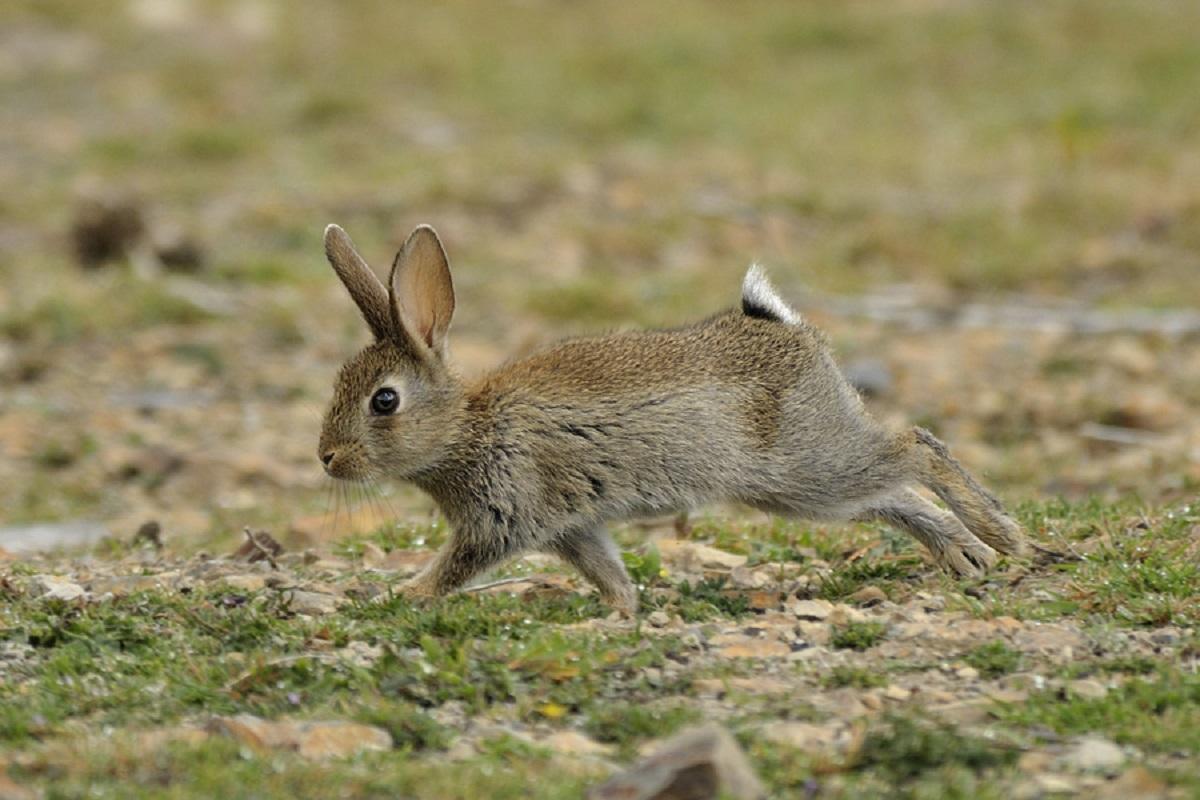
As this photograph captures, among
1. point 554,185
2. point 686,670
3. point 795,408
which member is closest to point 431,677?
point 686,670

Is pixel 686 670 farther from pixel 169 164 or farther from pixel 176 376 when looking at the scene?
pixel 169 164

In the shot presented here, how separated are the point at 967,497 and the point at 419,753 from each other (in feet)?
8.00

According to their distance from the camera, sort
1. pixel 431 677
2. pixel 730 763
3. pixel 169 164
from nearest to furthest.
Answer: pixel 730 763, pixel 431 677, pixel 169 164

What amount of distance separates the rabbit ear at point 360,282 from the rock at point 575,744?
6.76 ft

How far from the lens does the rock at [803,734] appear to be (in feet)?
14.9

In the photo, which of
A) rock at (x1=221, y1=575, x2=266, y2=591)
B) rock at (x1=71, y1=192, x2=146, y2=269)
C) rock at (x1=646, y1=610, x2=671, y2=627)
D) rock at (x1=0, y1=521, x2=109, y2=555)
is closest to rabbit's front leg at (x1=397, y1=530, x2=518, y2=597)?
rock at (x1=221, y1=575, x2=266, y2=591)

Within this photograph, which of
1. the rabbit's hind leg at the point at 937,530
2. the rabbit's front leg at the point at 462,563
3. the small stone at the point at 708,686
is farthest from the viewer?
the rabbit's hind leg at the point at 937,530

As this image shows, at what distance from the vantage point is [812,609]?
5676 millimetres

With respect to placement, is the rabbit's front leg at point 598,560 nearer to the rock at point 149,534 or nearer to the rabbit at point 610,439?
the rabbit at point 610,439

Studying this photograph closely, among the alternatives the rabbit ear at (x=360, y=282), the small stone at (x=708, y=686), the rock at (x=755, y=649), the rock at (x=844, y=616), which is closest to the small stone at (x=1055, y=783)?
the small stone at (x=708, y=686)

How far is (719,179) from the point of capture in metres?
14.8

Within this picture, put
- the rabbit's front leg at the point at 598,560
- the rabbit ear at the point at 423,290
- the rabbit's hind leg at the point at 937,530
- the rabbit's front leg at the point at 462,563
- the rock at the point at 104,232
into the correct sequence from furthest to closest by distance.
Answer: the rock at the point at 104,232, the rabbit ear at the point at 423,290, the rabbit's hind leg at the point at 937,530, the rabbit's front leg at the point at 462,563, the rabbit's front leg at the point at 598,560

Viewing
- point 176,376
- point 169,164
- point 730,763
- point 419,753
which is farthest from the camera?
point 169,164

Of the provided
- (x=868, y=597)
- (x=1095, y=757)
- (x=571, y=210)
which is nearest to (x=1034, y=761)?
(x=1095, y=757)
